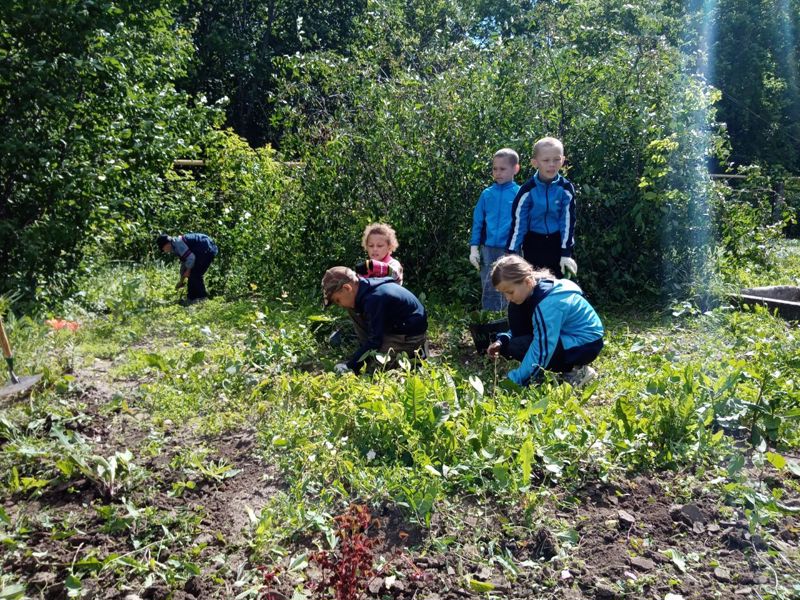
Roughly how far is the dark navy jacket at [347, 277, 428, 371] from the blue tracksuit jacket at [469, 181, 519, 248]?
1242 millimetres

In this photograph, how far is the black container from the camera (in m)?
4.80

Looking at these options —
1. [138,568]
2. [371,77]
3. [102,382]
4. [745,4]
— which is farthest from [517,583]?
[745,4]

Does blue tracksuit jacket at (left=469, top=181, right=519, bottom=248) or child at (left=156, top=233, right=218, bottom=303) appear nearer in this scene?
blue tracksuit jacket at (left=469, top=181, right=519, bottom=248)

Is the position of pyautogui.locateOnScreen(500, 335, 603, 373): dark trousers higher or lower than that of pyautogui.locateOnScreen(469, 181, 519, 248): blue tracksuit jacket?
lower

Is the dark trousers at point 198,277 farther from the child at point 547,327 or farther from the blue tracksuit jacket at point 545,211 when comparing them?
the child at point 547,327

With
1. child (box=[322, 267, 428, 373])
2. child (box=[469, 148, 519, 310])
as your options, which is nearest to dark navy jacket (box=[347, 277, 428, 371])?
child (box=[322, 267, 428, 373])

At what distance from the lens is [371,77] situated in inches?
287

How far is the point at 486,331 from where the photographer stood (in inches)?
189

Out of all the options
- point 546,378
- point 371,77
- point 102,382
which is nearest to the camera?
point 546,378

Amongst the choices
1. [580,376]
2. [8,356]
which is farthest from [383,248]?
[8,356]

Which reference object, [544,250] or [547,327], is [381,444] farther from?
[544,250]

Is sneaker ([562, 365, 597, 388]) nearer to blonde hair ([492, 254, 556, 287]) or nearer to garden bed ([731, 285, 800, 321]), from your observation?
blonde hair ([492, 254, 556, 287])

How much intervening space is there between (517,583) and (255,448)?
149 cm

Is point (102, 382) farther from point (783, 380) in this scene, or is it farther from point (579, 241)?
point (579, 241)
